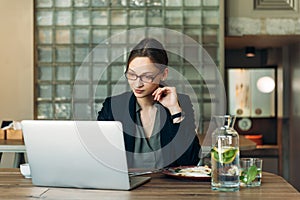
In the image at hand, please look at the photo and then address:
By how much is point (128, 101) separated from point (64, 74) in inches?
85.8

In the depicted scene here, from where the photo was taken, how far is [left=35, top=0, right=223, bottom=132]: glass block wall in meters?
4.63

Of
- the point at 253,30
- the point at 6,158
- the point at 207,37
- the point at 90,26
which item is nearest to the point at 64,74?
the point at 90,26

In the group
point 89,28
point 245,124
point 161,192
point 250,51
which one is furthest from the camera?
point 245,124

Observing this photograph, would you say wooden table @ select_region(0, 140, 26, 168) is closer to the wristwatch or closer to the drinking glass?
the wristwatch

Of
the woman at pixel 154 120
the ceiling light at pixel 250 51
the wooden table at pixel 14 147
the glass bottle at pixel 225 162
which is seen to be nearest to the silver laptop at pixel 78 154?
the glass bottle at pixel 225 162

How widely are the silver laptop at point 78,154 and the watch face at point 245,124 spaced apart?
523cm

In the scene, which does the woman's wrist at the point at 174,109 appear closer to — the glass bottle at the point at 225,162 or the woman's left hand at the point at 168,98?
the woman's left hand at the point at 168,98

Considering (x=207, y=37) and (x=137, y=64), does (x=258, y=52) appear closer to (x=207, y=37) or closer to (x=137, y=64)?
(x=207, y=37)

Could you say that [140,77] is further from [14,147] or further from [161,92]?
[14,147]

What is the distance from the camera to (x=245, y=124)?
7.05 m

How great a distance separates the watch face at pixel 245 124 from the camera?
278 inches

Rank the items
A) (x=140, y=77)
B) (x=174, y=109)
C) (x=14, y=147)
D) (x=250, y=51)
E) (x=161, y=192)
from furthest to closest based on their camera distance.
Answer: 1. (x=250, y=51)
2. (x=14, y=147)
3. (x=174, y=109)
4. (x=140, y=77)
5. (x=161, y=192)

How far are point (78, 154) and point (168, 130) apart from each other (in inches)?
26.9

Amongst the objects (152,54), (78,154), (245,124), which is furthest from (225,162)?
(245,124)
